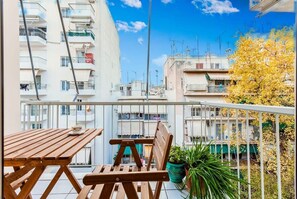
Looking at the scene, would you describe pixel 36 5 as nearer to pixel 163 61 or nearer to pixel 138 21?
pixel 138 21

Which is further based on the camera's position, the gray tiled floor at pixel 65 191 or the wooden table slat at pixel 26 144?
the gray tiled floor at pixel 65 191

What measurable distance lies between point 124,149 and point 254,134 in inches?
57.5

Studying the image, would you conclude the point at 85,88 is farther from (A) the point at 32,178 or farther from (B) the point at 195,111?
(A) the point at 32,178

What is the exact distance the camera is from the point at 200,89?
10.3ft

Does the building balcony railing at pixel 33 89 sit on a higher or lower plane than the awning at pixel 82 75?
lower

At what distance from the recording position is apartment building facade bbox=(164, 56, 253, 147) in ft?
9.93

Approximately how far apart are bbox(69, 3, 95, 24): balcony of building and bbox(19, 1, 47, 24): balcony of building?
42cm

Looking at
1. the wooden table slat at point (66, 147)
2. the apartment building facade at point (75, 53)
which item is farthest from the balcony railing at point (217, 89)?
the wooden table slat at point (66, 147)

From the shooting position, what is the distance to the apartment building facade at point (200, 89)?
3.03 meters

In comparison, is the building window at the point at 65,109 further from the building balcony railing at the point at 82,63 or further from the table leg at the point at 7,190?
the table leg at the point at 7,190

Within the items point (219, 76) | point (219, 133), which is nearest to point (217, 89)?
point (219, 76)

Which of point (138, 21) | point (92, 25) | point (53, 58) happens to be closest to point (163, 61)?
point (138, 21)

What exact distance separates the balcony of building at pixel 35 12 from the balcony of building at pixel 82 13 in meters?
0.42

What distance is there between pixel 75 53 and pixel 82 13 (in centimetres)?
59
